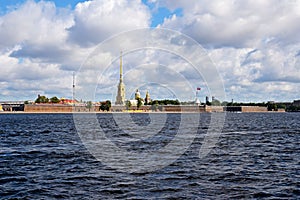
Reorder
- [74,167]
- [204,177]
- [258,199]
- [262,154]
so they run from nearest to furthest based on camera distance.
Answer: [258,199], [204,177], [74,167], [262,154]

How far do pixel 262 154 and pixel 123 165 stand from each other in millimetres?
10567

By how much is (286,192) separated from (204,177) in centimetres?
395

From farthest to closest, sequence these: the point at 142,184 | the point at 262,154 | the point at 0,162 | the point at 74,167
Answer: the point at 262,154, the point at 0,162, the point at 74,167, the point at 142,184

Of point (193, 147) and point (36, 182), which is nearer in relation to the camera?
point (36, 182)

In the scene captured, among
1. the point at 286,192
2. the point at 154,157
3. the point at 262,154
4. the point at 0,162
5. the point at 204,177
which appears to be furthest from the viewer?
the point at 262,154

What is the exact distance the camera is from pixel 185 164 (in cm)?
2269

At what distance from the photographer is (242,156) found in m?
26.3

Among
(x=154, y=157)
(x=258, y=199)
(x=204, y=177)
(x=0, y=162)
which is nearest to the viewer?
(x=258, y=199)

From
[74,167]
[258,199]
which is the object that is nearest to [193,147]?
[74,167]

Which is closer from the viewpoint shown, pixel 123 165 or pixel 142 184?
pixel 142 184

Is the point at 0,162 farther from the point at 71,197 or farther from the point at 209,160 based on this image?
the point at 209,160

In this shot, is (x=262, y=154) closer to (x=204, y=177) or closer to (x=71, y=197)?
(x=204, y=177)

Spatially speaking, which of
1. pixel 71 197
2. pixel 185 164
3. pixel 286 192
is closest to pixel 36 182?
pixel 71 197

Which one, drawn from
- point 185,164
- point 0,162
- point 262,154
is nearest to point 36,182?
point 0,162
